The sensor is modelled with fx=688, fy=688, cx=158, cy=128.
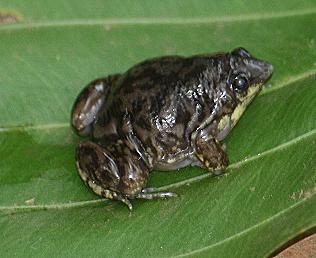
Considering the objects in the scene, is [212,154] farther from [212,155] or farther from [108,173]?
[108,173]

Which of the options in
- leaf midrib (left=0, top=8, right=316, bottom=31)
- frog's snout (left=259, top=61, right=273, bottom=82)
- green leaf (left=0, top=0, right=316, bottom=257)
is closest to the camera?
green leaf (left=0, top=0, right=316, bottom=257)

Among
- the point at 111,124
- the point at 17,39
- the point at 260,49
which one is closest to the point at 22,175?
the point at 111,124

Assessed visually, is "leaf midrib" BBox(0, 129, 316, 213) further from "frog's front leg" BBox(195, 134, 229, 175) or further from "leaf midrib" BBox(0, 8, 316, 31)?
"leaf midrib" BBox(0, 8, 316, 31)

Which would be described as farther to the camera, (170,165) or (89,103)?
(89,103)

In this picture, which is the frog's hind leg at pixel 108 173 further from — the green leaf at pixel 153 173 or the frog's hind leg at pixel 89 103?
the frog's hind leg at pixel 89 103

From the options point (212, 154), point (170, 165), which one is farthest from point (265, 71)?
point (170, 165)

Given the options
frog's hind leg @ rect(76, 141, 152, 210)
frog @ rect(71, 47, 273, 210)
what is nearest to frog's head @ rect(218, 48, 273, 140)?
frog @ rect(71, 47, 273, 210)

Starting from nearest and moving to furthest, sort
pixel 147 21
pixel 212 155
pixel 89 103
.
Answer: pixel 212 155 < pixel 89 103 < pixel 147 21

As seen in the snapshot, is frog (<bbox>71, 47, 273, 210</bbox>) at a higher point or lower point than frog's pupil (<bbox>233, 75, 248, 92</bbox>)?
lower
